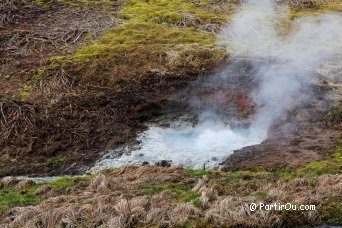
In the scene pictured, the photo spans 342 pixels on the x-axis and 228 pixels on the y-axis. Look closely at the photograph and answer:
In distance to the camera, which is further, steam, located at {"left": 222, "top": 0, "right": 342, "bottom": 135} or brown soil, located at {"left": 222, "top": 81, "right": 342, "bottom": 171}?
steam, located at {"left": 222, "top": 0, "right": 342, "bottom": 135}

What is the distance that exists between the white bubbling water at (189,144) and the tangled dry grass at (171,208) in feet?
15.6

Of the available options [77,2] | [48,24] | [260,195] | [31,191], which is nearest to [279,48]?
[48,24]

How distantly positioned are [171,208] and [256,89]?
47.1ft

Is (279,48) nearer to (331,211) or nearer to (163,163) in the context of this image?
(163,163)

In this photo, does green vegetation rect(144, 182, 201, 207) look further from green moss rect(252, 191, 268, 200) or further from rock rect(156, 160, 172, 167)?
rock rect(156, 160, 172, 167)

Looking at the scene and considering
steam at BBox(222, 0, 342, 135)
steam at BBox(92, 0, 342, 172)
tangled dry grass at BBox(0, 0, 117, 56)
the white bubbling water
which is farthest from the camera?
tangled dry grass at BBox(0, 0, 117, 56)

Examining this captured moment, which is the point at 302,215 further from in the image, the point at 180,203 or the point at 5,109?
the point at 5,109

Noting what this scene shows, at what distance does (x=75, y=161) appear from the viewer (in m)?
22.5

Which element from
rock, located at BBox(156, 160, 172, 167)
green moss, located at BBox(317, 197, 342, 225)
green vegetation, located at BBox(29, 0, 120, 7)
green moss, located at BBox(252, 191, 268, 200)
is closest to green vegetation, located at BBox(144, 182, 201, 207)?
→ green moss, located at BBox(252, 191, 268, 200)

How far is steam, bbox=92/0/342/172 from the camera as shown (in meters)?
22.8

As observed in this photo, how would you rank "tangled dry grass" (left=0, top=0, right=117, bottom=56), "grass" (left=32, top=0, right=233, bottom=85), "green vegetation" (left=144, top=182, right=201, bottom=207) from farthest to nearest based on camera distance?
1. "tangled dry grass" (left=0, top=0, right=117, bottom=56)
2. "grass" (left=32, top=0, right=233, bottom=85)
3. "green vegetation" (left=144, top=182, right=201, bottom=207)

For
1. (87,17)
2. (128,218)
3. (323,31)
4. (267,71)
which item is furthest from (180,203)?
(87,17)

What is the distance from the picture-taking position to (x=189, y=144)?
23781mm

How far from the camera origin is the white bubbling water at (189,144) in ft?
72.5
